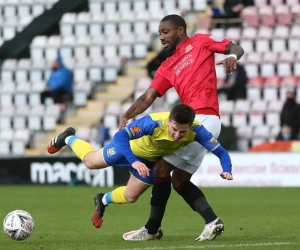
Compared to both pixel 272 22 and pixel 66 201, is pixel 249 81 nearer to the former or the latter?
pixel 272 22

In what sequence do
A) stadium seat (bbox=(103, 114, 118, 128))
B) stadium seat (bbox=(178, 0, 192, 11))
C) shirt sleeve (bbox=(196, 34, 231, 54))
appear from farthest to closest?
stadium seat (bbox=(178, 0, 192, 11)), stadium seat (bbox=(103, 114, 118, 128)), shirt sleeve (bbox=(196, 34, 231, 54))

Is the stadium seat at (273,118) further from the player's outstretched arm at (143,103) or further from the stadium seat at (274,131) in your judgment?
the player's outstretched arm at (143,103)

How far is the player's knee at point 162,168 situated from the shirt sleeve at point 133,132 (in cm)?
50

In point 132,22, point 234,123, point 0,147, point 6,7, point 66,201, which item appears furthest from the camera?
point 6,7

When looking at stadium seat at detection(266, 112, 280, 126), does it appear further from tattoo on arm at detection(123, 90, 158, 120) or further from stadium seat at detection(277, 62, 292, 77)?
tattoo on arm at detection(123, 90, 158, 120)

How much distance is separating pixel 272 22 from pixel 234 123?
317 cm

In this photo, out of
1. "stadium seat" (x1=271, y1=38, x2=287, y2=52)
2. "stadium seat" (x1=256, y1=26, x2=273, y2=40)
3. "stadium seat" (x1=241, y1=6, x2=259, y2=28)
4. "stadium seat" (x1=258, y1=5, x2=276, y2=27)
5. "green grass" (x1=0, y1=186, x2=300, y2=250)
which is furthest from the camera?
"stadium seat" (x1=241, y1=6, x2=259, y2=28)

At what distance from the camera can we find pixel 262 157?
58.9ft

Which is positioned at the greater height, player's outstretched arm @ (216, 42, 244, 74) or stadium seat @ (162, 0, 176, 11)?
stadium seat @ (162, 0, 176, 11)

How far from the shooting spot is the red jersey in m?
8.37

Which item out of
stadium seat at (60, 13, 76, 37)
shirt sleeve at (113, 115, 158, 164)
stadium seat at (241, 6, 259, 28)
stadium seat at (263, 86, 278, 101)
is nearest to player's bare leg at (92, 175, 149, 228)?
shirt sleeve at (113, 115, 158, 164)

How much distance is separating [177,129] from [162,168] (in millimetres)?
833

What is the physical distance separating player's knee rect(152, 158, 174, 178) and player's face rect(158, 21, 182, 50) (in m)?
1.16

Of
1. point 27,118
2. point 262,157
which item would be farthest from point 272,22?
point 27,118
